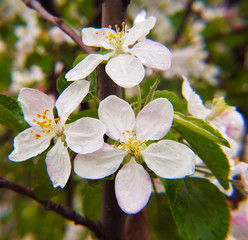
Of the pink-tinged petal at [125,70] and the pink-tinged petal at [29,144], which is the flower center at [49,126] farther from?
the pink-tinged petal at [125,70]

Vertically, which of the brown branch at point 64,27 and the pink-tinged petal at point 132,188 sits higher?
the brown branch at point 64,27

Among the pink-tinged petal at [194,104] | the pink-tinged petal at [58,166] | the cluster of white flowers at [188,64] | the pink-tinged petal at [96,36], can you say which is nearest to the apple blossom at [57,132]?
the pink-tinged petal at [58,166]

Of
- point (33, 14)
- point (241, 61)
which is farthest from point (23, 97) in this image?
point (241, 61)

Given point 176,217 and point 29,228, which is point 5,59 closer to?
point 29,228

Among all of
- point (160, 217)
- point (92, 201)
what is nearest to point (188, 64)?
point (160, 217)

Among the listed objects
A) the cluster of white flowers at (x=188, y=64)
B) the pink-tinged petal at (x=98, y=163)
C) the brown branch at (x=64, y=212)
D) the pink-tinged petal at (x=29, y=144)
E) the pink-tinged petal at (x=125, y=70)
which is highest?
the pink-tinged petal at (x=125, y=70)

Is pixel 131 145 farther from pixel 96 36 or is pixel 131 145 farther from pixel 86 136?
pixel 96 36

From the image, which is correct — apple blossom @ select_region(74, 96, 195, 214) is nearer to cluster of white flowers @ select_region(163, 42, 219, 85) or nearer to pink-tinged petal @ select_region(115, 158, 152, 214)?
pink-tinged petal @ select_region(115, 158, 152, 214)
